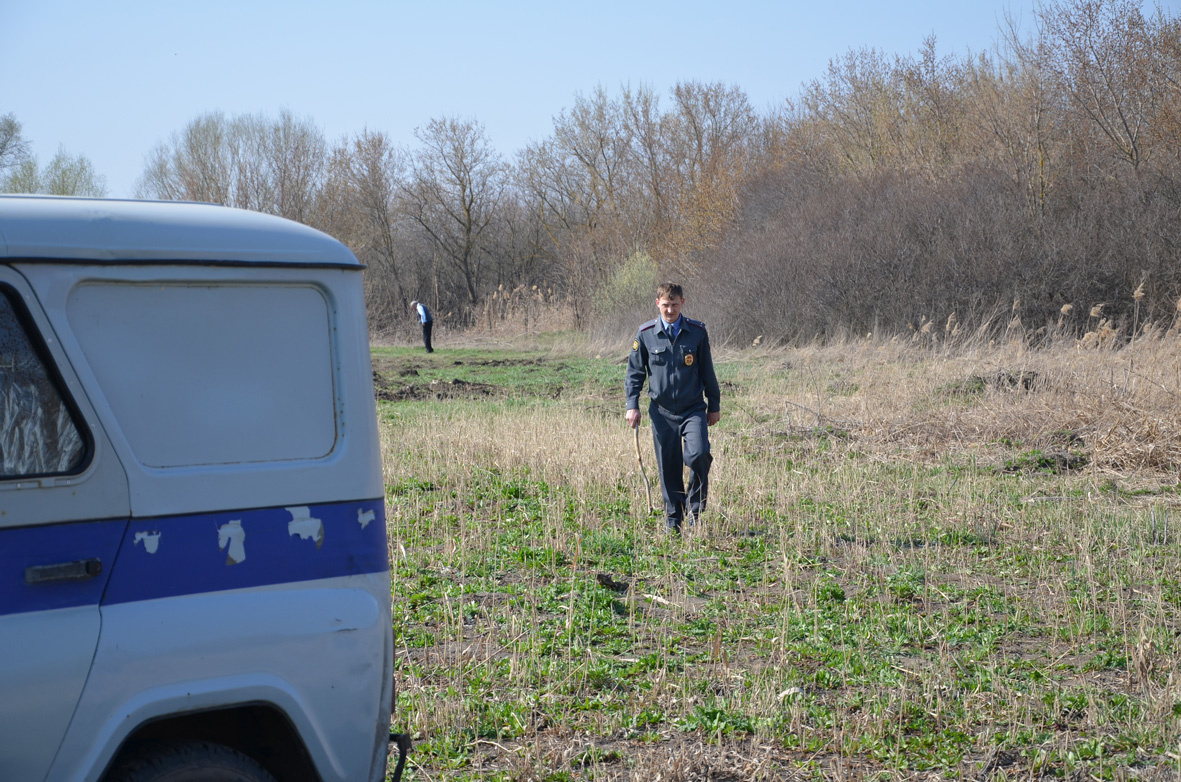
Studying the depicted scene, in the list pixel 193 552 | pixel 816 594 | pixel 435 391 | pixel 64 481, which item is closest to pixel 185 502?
pixel 193 552

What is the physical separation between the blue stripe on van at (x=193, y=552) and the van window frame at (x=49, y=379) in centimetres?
13

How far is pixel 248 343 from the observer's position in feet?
8.54

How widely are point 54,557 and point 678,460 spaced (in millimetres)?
5268

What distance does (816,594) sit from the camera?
5.73 m

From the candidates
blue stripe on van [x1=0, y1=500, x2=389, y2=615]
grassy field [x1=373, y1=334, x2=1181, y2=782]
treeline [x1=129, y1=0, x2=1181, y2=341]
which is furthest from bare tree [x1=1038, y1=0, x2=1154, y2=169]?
blue stripe on van [x1=0, y1=500, x2=389, y2=615]

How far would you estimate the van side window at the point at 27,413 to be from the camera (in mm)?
2309

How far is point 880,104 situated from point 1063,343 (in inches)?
682

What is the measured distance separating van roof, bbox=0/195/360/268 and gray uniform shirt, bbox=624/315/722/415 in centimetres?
451

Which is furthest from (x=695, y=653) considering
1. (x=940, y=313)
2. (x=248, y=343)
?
(x=940, y=313)

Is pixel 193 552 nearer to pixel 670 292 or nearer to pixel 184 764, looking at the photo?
pixel 184 764

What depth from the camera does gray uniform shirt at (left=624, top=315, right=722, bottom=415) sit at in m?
7.11

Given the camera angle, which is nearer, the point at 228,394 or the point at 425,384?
the point at 228,394

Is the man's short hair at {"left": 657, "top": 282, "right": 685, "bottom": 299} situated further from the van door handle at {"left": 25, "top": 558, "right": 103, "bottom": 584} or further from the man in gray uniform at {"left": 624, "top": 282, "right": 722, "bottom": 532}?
the van door handle at {"left": 25, "top": 558, "right": 103, "bottom": 584}

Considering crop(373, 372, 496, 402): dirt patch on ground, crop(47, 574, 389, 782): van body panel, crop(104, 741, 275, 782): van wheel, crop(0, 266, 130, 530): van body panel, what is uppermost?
crop(0, 266, 130, 530): van body panel
